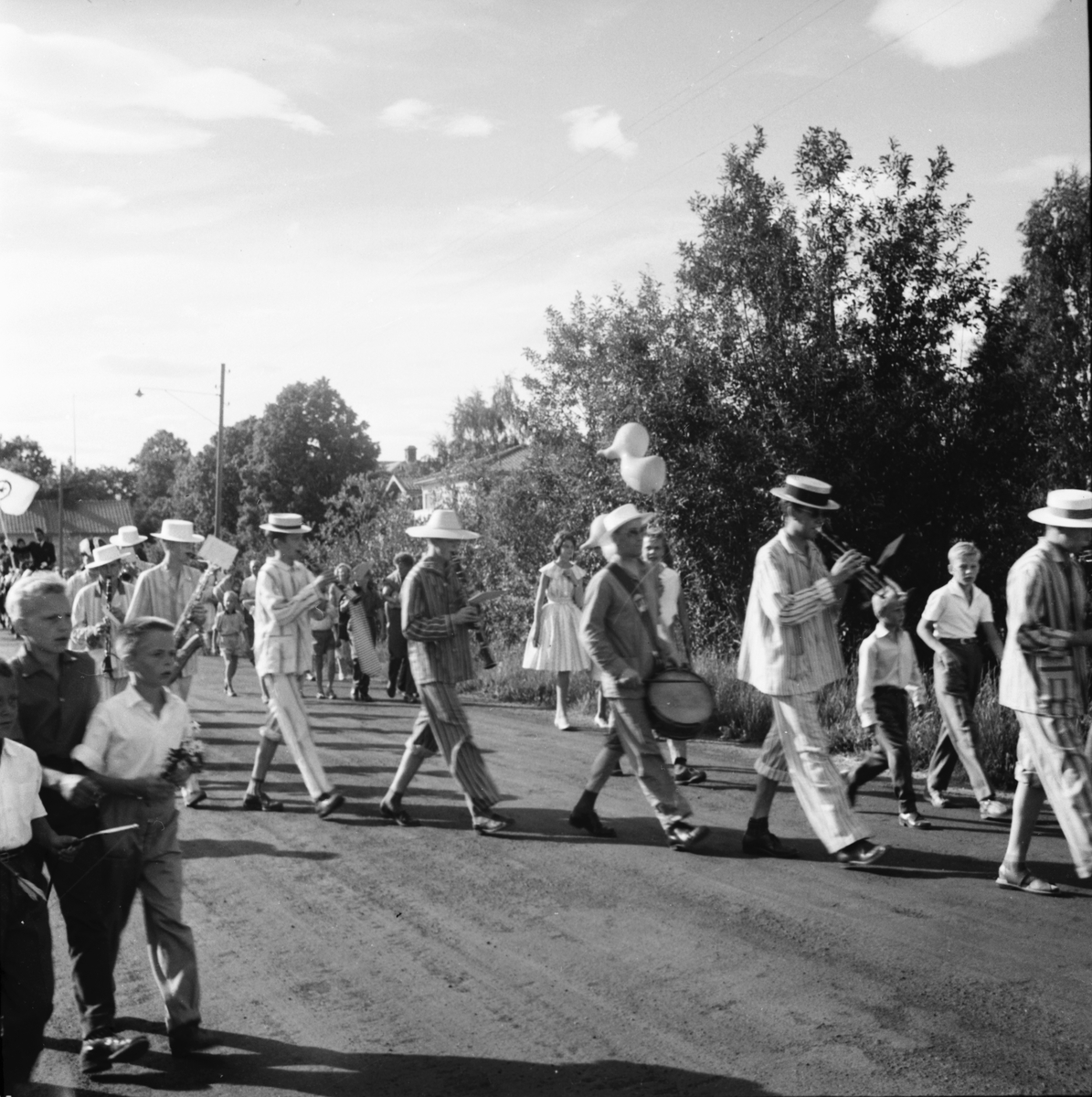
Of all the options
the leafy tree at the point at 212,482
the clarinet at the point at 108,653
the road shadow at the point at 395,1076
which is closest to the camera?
the road shadow at the point at 395,1076

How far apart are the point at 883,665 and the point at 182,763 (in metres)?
4.85

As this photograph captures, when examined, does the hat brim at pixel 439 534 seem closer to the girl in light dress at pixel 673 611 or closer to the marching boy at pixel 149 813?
the girl in light dress at pixel 673 611

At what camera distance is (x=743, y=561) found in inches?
709

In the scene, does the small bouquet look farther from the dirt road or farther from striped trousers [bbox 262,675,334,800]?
striped trousers [bbox 262,675,334,800]

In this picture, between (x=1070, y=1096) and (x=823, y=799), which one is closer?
(x=1070, y=1096)

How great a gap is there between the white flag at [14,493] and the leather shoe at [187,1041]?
447cm

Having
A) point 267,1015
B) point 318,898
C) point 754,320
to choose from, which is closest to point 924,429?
point 754,320

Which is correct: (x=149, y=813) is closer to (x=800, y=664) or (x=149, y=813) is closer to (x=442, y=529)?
(x=800, y=664)

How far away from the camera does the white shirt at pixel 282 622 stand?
797cm

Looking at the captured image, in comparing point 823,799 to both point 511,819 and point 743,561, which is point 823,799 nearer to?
point 511,819

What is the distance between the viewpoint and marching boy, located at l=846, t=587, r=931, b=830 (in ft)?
24.5

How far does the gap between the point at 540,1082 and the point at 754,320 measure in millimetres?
16034

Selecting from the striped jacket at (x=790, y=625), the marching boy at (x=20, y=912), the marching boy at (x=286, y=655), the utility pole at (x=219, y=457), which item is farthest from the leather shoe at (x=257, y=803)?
the utility pole at (x=219, y=457)

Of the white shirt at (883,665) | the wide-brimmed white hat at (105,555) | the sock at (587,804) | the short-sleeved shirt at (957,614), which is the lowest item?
the sock at (587,804)
